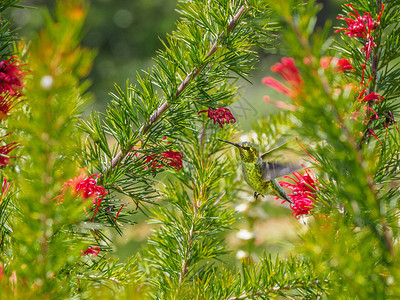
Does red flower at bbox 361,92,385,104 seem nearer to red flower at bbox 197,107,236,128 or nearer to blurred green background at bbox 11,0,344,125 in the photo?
red flower at bbox 197,107,236,128

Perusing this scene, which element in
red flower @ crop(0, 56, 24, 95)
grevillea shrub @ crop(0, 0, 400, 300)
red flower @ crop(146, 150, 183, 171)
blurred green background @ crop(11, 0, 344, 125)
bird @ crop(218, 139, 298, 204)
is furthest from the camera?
blurred green background @ crop(11, 0, 344, 125)

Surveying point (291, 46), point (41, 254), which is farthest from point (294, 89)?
point (41, 254)

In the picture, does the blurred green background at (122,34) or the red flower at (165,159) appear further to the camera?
the blurred green background at (122,34)

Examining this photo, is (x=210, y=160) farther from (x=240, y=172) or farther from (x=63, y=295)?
(x=63, y=295)

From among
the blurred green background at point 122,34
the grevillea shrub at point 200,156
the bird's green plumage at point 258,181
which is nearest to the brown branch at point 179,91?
the grevillea shrub at point 200,156

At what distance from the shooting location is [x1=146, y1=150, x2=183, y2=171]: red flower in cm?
46

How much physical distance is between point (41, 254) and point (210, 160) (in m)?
0.40

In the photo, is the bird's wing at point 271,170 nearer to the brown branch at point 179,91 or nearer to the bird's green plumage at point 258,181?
the bird's green plumage at point 258,181

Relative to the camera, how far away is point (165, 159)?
1.60 feet

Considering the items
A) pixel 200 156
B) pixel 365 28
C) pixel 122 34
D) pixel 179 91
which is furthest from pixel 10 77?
pixel 122 34

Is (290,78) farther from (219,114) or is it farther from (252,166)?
(252,166)

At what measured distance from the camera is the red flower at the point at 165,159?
0.46 meters

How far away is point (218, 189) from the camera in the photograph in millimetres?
631

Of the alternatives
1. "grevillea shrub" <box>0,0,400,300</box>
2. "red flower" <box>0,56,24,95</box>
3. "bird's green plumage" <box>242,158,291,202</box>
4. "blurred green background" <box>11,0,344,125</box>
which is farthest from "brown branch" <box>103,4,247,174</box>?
"blurred green background" <box>11,0,344,125</box>
